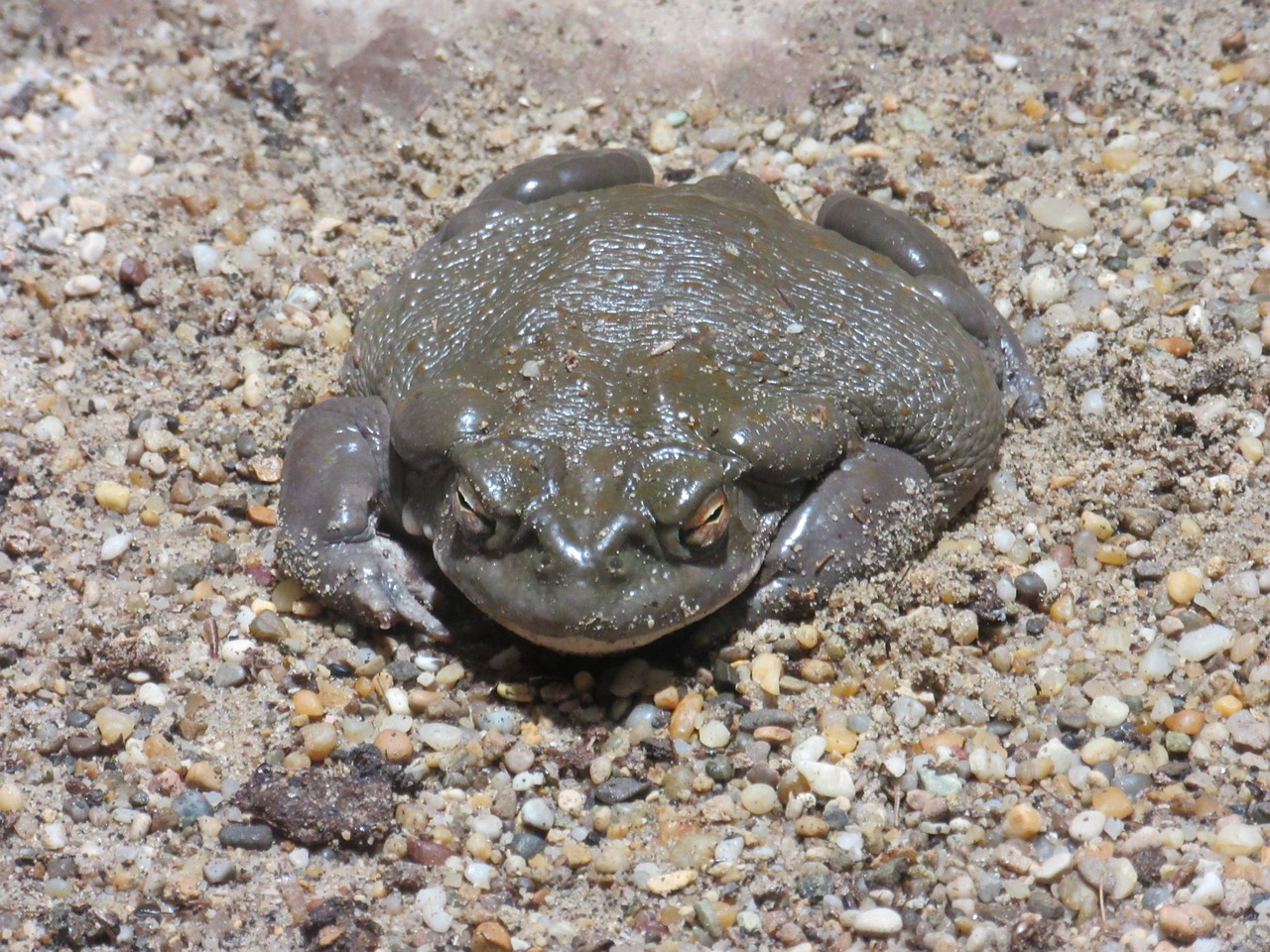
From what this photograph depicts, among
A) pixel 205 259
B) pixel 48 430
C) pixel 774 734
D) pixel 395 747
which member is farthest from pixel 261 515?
pixel 774 734

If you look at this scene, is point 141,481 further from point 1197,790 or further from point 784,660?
point 1197,790

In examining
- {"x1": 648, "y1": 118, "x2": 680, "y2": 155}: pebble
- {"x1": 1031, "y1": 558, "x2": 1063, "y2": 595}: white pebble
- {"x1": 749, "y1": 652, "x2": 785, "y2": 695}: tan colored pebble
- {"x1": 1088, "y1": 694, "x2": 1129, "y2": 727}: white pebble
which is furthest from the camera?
{"x1": 648, "y1": 118, "x2": 680, "y2": 155}: pebble

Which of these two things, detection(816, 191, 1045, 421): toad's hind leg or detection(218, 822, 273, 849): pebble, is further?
detection(816, 191, 1045, 421): toad's hind leg

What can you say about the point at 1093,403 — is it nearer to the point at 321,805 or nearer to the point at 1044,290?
the point at 1044,290

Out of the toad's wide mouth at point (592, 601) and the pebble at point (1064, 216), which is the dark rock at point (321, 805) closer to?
the toad's wide mouth at point (592, 601)

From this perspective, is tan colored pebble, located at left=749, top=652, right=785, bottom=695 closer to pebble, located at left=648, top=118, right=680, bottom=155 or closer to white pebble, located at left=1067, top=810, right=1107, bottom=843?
white pebble, located at left=1067, top=810, right=1107, bottom=843

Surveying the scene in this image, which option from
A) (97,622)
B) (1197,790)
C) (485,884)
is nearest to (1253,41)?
(1197,790)

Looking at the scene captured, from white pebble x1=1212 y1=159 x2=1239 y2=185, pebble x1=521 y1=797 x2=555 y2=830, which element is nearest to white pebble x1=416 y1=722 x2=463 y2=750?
pebble x1=521 y1=797 x2=555 y2=830

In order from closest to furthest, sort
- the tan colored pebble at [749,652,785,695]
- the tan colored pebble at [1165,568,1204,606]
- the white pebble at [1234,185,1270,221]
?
the tan colored pebble at [749,652,785,695]
the tan colored pebble at [1165,568,1204,606]
the white pebble at [1234,185,1270,221]
